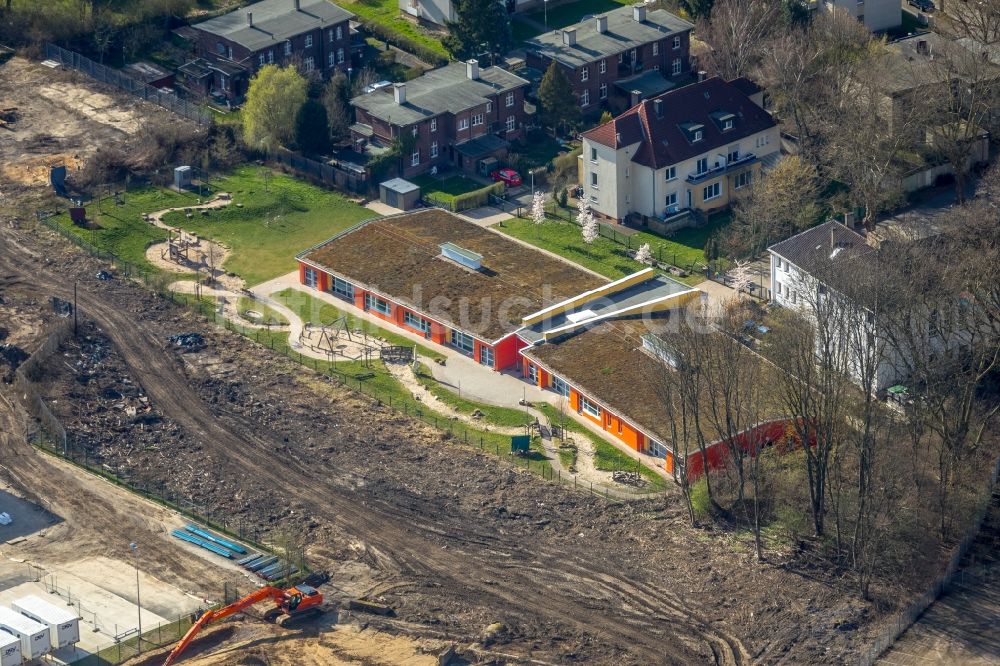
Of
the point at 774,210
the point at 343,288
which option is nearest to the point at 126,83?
the point at 343,288

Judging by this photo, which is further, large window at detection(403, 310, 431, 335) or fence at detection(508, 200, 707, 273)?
fence at detection(508, 200, 707, 273)

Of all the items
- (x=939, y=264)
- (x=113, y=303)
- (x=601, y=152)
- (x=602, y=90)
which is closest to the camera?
(x=939, y=264)

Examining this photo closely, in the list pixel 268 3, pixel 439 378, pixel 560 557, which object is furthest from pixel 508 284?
pixel 268 3

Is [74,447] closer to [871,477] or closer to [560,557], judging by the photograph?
[560,557]

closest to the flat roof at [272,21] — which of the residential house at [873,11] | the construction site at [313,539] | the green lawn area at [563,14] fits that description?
the green lawn area at [563,14]

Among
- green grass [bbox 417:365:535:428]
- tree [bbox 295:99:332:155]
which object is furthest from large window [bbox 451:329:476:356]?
tree [bbox 295:99:332:155]

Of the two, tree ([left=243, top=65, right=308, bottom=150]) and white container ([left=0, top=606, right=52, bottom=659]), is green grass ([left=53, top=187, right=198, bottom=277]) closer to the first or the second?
tree ([left=243, top=65, right=308, bottom=150])

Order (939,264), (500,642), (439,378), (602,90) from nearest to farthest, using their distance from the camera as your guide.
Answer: (500,642)
(939,264)
(439,378)
(602,90)
